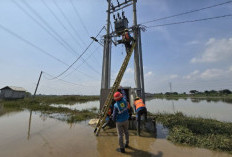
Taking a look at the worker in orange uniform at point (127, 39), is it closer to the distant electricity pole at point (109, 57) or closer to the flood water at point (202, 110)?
the distant electricity pole at point (109, 57)

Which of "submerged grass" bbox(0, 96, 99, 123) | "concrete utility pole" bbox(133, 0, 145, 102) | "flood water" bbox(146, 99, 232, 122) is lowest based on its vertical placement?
A: "flood water" bbox(146, 99, 232, 122)

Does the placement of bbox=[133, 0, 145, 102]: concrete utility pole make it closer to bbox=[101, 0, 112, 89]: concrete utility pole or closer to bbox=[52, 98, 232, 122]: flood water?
bbox=[101, 0, 112, 89]: concrete utility pole

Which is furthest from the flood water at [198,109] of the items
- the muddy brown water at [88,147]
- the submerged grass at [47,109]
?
the muddy brown water at [88,147]

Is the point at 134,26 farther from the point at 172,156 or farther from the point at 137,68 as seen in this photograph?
the point at 172,156

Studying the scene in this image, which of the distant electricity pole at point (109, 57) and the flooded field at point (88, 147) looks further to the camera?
the distant electricity pole at point (109, 57)

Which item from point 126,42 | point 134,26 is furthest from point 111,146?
point 134,26

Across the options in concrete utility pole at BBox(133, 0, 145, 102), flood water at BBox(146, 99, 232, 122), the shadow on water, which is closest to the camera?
the shadow on water

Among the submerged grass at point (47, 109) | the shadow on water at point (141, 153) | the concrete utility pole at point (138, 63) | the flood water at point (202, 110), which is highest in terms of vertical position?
the concrete utility pole at point (138, 63)

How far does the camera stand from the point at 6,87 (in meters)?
29.2

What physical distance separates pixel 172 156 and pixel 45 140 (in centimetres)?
495

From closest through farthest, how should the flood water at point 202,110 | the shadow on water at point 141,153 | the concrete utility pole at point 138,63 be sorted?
the shadow on water at point 141,153, the concrete utility pole at point 138,63, the flood water at point 202,110

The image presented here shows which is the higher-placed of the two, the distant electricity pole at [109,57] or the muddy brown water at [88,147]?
the distant electricity pole at [109,57]

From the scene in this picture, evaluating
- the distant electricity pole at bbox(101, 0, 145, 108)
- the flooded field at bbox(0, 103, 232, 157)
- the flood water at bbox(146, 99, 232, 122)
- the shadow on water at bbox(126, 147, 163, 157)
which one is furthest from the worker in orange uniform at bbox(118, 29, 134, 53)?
the flood water at bbox(146, 99, 232, 122)

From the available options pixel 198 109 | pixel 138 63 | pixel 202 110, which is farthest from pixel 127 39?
pixel 198 109
